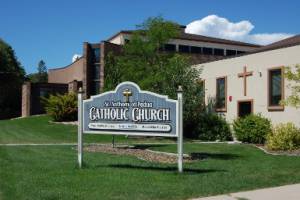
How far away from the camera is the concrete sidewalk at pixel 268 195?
9617 mm

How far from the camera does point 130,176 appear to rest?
12.0 m

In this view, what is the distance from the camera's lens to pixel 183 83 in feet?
94.6

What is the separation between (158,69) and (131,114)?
16660 mm

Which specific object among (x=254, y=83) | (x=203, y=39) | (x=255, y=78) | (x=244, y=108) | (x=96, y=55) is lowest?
(x=244, y=108)

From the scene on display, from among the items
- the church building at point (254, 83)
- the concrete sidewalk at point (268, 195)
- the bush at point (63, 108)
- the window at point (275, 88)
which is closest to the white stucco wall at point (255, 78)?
the church building at point (254, 83)

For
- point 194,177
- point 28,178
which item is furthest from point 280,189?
point 28,178

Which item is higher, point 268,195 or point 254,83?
point 254,83

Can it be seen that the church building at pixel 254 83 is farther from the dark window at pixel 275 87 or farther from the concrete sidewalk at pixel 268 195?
the concrete sidewalk at pixel 268 195

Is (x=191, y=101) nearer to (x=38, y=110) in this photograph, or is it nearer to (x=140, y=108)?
(x=140, y=108)

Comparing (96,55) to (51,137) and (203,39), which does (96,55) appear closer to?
(203,39)

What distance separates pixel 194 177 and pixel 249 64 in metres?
16.1

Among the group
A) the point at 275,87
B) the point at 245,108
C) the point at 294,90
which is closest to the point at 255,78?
the point at 275,87

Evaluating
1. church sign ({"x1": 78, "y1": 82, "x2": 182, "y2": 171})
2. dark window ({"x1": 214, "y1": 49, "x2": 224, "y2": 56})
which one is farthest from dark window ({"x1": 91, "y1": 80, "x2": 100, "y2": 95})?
church sign ({"x1": 78, "y1": 82, "x2": 182, "y2": 171})

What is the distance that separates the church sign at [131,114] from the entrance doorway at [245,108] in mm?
14534
